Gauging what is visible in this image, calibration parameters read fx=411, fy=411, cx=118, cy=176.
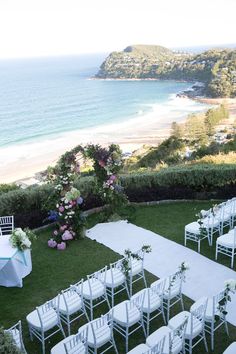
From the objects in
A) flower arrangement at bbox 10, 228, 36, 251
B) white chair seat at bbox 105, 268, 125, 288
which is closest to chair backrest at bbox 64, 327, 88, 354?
white chair seat at bbox 105, 268, 125, 288

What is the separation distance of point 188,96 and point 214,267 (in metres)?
80.2

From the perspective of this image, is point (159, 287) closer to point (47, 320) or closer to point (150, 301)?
point (150, 301)

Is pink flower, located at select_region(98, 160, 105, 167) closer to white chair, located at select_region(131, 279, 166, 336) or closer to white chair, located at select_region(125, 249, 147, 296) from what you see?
white chair, located at select_region(125, 249, 147, 296)

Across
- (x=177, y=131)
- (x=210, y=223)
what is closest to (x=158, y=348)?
(x=210, y=223)

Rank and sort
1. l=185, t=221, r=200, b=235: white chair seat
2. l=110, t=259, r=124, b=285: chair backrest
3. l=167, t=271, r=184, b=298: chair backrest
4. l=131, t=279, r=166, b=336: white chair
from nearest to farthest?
l=131, t=279, r=166, b=336: white chair, l=167, t=271, r=184, b=298: chair backrest, l=110, t=259, r=124, b=285: chair backrest, l=185, t=221, r=200, b=235: white chair seat

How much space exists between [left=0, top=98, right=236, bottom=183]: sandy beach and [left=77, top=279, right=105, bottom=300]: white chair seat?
29974 mm

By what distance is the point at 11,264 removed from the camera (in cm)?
827

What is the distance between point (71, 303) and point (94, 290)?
56cm

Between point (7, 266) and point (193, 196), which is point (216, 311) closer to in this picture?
point (7, 266)

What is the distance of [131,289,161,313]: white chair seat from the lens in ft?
22.0

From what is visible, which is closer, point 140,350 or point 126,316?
point 140,350

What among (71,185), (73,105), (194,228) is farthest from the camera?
(73,105)

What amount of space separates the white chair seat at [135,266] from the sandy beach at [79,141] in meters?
29.4

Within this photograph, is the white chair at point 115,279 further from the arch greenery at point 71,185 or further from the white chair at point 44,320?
the arch greenery at point 71,185
